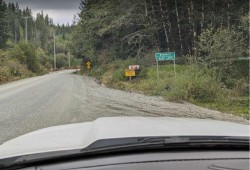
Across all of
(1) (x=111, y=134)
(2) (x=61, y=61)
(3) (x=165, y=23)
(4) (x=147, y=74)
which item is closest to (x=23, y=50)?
(3) (x=165, y=23)

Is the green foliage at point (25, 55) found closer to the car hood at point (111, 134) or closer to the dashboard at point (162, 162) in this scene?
the car hood at point (111, 134)

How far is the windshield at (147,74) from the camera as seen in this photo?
39.0 ft

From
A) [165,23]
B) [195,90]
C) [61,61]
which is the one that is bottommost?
[195,90]

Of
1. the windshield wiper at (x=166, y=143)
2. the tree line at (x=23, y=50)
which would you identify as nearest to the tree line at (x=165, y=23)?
the tree line at (x=23, y=50)

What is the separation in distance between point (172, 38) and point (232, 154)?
111 feet

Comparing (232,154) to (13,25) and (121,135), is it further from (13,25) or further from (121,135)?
(13,25)

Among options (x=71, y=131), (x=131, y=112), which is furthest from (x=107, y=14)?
(x=71, y=131)

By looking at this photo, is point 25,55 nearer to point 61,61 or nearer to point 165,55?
point 165,55

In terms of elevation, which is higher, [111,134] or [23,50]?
[23,50]

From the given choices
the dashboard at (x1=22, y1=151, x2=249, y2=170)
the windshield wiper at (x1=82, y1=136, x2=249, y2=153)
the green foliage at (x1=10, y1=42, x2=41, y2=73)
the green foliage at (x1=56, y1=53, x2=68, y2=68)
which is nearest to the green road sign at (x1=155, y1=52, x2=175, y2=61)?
the windshield wiper at (x1=82, y1=136, x2=249, y2=153)

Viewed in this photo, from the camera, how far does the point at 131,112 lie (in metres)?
12.8

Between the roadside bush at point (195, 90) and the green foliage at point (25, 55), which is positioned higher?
the green foliage at point (25, 55)

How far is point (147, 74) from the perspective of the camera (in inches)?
1094

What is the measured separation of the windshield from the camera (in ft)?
39.0
